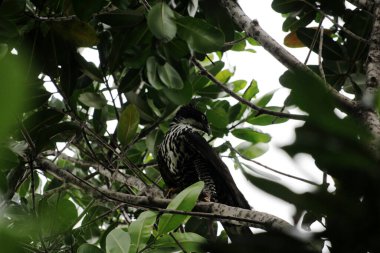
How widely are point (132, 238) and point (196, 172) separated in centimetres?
154

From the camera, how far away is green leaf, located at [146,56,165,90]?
2550 millimetres

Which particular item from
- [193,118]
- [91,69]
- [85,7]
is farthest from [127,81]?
[193,118]

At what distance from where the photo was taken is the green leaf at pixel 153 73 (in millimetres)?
2550

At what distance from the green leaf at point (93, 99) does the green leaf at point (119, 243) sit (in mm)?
1078

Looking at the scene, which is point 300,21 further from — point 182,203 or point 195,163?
point 182,203

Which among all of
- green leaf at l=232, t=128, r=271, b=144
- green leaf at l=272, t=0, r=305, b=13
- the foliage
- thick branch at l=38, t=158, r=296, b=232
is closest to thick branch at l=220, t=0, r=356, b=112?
the foliage

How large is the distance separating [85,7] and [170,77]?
0.53m

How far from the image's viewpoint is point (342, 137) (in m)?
0.45

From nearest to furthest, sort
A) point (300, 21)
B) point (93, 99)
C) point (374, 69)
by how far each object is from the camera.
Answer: point (374, 69)
point (93, 99)
point (300, 21)

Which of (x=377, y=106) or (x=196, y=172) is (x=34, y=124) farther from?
(x=377, y=106)

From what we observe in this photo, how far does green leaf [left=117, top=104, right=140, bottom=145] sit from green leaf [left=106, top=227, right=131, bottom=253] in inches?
33.3

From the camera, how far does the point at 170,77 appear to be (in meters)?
2.58

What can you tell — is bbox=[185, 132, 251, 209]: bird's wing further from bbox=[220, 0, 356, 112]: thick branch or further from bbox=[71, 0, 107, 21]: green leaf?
bbox=[71, 0, 107, 21]: green leaf

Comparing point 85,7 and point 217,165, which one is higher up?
point 85,7
